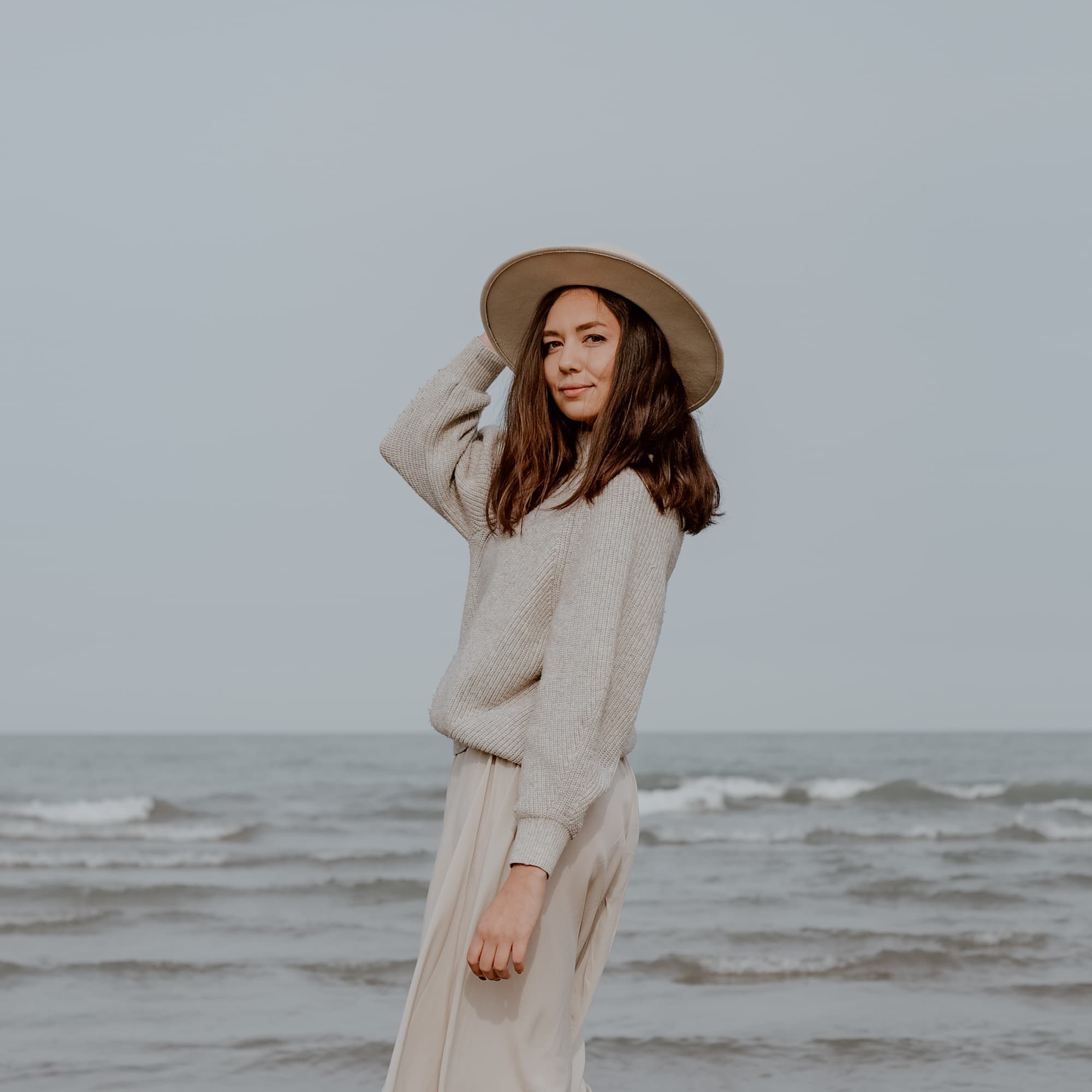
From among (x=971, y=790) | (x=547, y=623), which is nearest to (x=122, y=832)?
(x=971, y=790)

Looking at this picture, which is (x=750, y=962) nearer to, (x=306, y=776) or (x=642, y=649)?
(x=642, y=649)

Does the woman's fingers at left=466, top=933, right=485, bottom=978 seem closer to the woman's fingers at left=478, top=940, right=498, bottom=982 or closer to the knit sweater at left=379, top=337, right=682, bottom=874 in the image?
the woman's fingers at left=478, top=940, right=498, bottom=982

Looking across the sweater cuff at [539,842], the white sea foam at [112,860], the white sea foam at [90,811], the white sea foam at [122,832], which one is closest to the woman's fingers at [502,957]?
the sweater cuff at [539,842]

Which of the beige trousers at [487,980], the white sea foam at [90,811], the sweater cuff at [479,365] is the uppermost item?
the sweater cuff at [479,365]

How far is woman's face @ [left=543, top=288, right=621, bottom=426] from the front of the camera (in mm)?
2029

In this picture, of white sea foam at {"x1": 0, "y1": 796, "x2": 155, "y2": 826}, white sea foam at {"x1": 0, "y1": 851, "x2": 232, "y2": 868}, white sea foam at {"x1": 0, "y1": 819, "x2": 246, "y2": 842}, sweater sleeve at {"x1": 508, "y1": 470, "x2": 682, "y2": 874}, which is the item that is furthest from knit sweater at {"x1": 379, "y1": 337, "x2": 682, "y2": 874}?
white sea foam at {"x1": 0, "y1": 796, "x2": 155, "y2": 826}

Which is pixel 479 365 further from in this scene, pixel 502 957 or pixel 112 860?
pixel 112 860

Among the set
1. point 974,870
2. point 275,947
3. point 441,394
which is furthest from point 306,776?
point 441,394

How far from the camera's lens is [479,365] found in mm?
2139

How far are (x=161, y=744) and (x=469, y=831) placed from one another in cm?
2706

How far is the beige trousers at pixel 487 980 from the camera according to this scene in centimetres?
187

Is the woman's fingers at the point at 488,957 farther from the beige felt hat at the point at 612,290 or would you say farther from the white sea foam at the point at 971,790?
the white sea foam at the point at 971,790

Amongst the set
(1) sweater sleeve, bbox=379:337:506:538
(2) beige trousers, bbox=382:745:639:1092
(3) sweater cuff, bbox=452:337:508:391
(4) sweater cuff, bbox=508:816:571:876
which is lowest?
(2) beige trousers, bbox=382:745:639:1092

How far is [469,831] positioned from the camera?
6.22 ft
